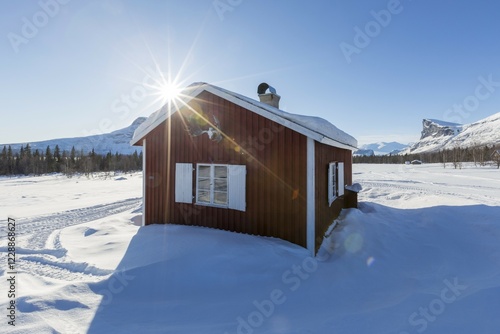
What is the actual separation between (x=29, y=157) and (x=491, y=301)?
251 ft

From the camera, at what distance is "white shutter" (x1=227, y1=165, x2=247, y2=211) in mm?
6863

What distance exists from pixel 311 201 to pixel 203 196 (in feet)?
10.6

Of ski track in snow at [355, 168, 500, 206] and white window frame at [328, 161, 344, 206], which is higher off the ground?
white window frame at [328, 161, 344, 206]

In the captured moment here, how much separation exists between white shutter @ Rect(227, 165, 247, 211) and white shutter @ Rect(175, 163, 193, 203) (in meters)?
1.35

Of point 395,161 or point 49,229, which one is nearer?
point 49,229

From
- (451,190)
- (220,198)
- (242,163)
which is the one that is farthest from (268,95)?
(451,190)

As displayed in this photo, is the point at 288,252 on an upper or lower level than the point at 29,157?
lower

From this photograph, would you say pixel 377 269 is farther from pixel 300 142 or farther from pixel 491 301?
pixel 300 142

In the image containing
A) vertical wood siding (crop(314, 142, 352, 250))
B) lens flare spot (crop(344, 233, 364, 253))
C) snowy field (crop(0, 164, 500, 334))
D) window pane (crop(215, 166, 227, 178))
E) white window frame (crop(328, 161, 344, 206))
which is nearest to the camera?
snowy field (crop(0, 164, 500, 334))

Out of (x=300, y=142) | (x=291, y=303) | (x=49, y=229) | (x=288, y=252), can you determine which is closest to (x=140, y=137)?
(x=49, y=229)

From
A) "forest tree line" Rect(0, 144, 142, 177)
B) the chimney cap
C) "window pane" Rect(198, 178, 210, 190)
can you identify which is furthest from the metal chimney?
"forest tree line" Rect(0, 144, 142, 177)

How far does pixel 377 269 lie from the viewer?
5465 millimetres

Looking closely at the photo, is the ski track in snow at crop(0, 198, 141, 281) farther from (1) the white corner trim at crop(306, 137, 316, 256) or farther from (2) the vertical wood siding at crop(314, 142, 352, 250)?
(2) the vertical wood siding at crop(314, 142, 352, 250)

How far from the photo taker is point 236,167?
695cm
